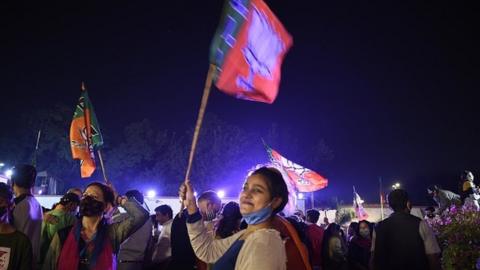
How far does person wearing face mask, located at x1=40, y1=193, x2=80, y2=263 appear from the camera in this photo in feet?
17.5

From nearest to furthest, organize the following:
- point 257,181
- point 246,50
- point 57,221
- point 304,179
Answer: point 257,181 < point 246,50 < point 57,221 < point 304,179

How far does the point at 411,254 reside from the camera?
568 centimetres

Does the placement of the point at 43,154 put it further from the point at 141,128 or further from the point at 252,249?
the point at 252,249

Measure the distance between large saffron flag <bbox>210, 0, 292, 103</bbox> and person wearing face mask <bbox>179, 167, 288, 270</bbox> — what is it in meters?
1.23

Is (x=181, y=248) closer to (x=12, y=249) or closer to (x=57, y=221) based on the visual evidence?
(x=57, y=221)

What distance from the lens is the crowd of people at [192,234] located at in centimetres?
295

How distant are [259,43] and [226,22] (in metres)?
0.45

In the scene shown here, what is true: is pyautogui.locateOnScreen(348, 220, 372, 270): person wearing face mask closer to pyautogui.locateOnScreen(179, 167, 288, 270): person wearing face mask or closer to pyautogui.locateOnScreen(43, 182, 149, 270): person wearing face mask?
pyautogui.locateOnScreen(43, 182, 149, 270): person wearing face mask

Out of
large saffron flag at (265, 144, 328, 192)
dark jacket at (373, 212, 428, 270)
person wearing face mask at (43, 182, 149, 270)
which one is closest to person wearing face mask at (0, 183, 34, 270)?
person wearing face mask at (43, 182, 149, 270)

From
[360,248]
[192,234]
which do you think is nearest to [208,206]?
[192,234]

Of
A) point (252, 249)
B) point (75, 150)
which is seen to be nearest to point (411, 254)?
point (252, 249)

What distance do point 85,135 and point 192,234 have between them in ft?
20.8

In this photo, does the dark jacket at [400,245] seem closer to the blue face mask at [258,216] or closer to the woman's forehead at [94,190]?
the blue face mask at [258,216]

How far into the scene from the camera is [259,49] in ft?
14.6
